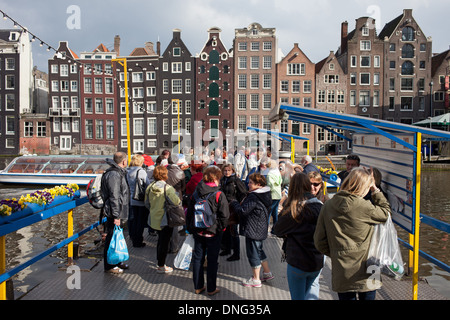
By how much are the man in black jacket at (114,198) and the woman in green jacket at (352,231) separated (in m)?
3.48

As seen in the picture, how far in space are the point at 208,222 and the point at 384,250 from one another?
7.25ft

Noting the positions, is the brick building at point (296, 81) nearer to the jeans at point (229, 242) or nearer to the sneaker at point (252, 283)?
the jeans at point (229, 242)

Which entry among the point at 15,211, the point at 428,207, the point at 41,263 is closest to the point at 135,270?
the point at 15,211

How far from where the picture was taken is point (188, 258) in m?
5.22

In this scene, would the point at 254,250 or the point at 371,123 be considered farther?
the point at 254,250

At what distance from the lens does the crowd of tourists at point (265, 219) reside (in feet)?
10.6

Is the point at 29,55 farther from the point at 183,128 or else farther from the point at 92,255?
the point at 92,255

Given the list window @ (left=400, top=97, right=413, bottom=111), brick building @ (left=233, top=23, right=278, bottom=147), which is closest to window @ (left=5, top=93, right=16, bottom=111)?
Result: brick building @ (left=233, top=23, right=278, bottom=147)

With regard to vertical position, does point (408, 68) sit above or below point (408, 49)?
below

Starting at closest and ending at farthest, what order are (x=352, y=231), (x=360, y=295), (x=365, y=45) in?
(x=352, y=231)
(x=360, y=295)
(x=365, y=45)

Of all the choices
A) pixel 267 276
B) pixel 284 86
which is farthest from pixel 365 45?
pixel 267 276

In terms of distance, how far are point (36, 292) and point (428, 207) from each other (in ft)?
54.3

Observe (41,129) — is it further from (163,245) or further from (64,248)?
(163,245)

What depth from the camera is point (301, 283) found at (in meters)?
3.71
